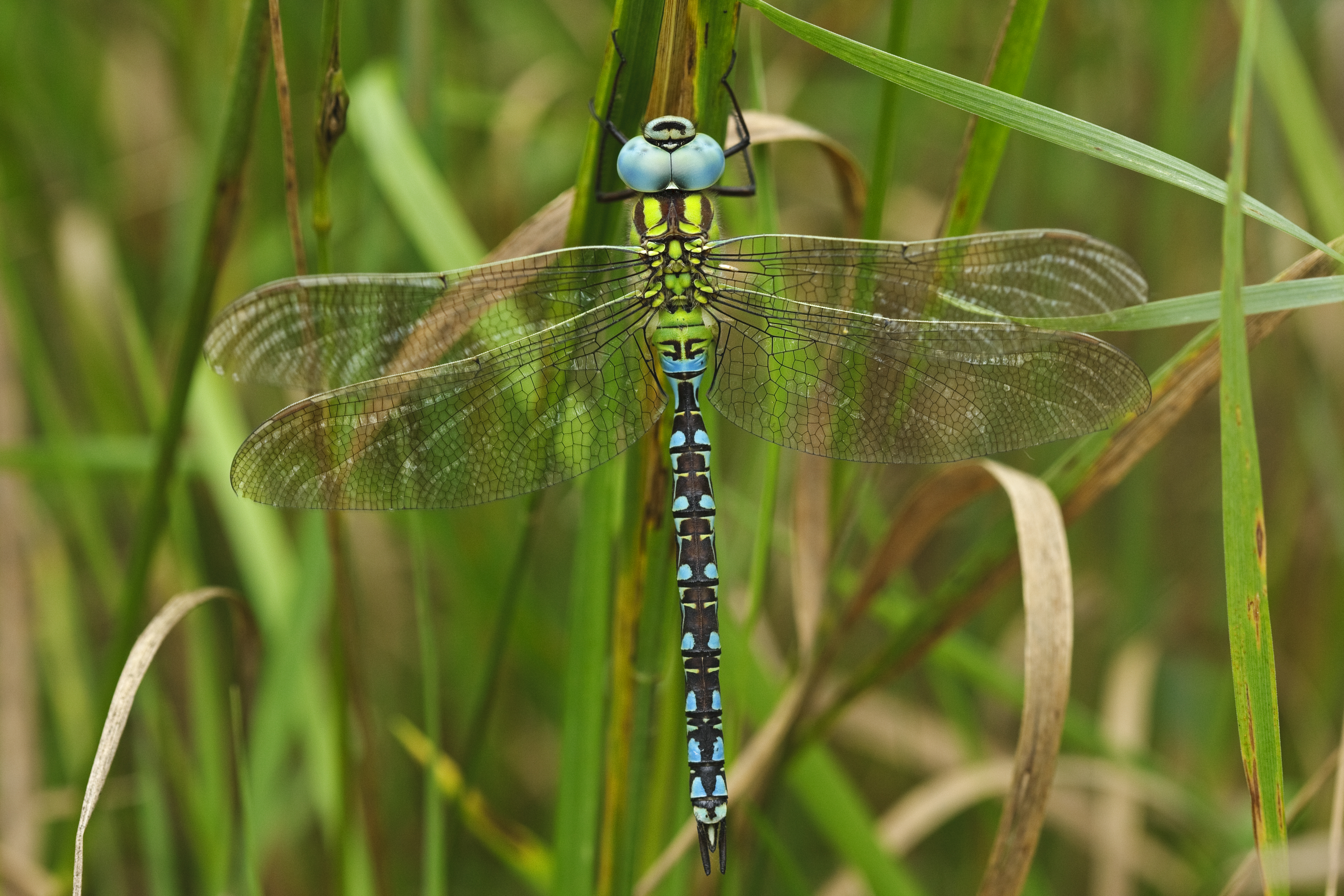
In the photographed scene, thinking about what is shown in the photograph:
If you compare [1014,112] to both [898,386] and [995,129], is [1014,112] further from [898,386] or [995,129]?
[898,386]

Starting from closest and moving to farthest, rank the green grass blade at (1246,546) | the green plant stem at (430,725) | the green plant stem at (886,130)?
the green grass blade at (1246,546) < the green plant stem at (886,130) < the green plant stem at (430,725)

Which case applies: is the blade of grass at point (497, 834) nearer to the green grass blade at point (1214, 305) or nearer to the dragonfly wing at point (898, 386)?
the dragonfly wing at point (898, 386)

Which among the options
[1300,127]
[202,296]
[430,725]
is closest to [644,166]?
[202,296]

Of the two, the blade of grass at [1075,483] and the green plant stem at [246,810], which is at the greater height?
the blade of grass at [1075,483]

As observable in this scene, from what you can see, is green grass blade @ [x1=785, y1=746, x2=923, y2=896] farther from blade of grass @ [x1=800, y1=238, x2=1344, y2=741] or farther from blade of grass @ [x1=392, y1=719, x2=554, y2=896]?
blade of grass @ [x1=392, y1=719, x2=554, y2=896]

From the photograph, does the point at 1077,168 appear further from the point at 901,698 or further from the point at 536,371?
the point at 536,371

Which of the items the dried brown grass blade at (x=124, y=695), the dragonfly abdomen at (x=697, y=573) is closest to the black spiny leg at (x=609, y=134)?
the dragonfly abdomen at (x=697, y=573)

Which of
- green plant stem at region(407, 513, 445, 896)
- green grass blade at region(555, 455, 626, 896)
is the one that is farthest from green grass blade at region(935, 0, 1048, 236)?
green plant stem at region(407, 513, 445, 896)
